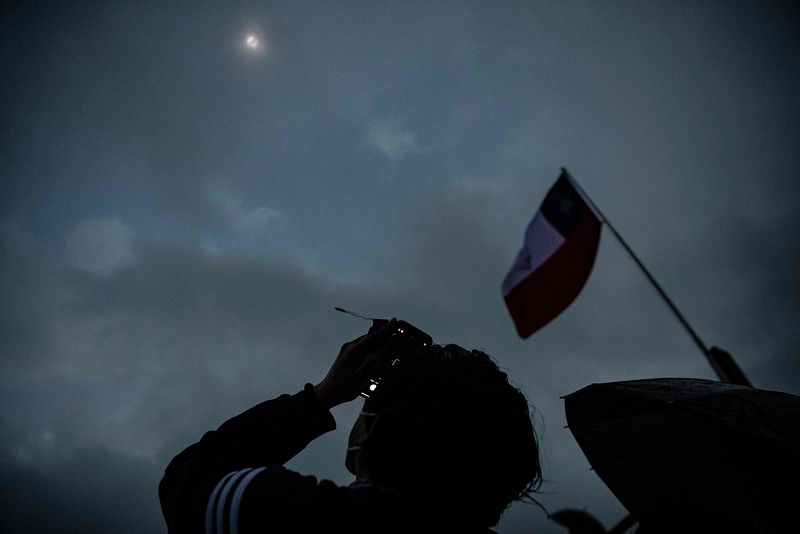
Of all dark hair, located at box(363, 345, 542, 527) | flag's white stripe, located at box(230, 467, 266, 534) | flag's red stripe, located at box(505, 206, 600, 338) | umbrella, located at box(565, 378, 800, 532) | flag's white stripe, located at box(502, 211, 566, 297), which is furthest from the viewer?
flag's white stripe, located at box(502, 211, 566, 297)

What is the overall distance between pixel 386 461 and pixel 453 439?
0.88ft

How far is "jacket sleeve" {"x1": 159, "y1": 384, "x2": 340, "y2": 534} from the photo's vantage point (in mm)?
1206

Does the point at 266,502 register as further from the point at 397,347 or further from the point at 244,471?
the point at 397,347

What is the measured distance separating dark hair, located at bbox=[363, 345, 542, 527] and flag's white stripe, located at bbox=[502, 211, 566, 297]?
5.76 metres

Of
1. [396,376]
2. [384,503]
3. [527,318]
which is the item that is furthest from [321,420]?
[527,318]

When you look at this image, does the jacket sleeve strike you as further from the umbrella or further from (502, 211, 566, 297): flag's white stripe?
(502, 211, 566, 297): flag's white stripe

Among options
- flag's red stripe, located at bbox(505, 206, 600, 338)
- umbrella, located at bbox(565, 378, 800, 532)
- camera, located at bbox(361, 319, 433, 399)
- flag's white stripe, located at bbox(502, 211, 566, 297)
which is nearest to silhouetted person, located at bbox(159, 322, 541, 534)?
camera, located at bbox(361, 319, 433, 399)

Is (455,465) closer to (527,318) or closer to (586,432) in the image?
(586,432)

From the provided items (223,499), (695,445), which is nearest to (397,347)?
(223,499)

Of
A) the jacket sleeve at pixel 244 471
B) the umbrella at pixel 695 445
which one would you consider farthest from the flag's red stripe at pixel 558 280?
the jacket sleeve at pixel 244 471

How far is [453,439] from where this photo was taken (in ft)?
4.80

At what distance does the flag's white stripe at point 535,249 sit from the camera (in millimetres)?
7059

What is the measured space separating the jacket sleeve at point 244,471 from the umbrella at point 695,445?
6.34ft

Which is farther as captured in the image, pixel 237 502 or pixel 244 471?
pixel 244 471
